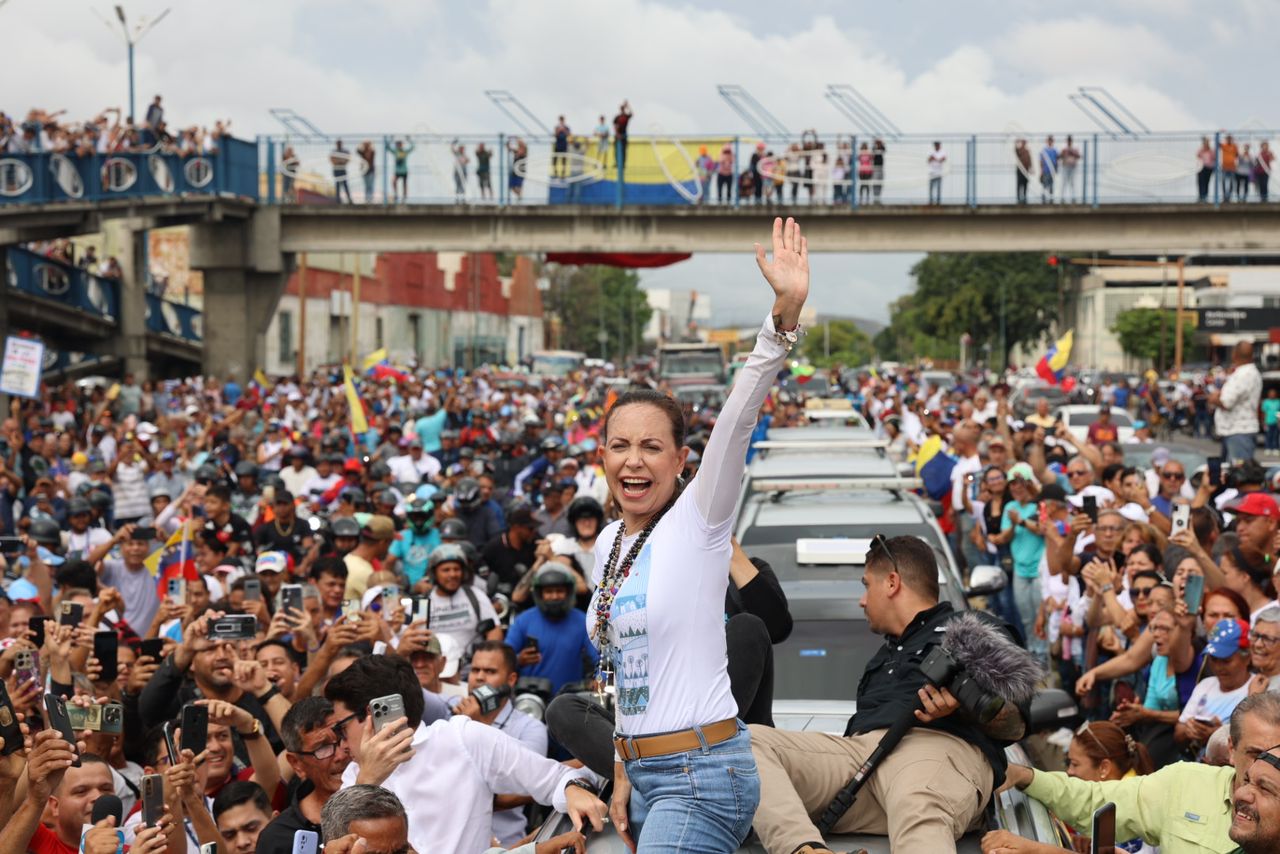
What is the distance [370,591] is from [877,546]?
14.3ft

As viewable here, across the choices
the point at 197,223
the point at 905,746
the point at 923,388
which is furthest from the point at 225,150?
the point at 905,746

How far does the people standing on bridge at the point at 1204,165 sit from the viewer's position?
33344 mm

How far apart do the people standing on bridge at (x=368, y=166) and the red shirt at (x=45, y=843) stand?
3053cm

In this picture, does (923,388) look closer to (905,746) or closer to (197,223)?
(197,223)

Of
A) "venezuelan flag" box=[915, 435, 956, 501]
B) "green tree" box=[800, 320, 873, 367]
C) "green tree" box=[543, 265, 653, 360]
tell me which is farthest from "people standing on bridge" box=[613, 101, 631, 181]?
"green tree" box=[800, 320, 873, 367]

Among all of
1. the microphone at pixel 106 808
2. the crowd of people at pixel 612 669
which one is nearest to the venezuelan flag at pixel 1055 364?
the crowd of people at pixel 612 669


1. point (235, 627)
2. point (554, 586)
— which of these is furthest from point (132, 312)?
point (235, 627)

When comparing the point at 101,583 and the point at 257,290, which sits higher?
the point at 257,290

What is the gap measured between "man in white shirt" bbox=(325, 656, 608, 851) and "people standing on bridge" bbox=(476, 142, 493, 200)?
30121mm

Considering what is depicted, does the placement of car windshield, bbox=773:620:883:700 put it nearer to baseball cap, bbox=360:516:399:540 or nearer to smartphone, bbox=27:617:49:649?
smartphone, bbox=27:617:49:649

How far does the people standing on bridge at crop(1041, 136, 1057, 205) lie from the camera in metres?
33.7

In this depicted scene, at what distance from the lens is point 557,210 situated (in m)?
34.2

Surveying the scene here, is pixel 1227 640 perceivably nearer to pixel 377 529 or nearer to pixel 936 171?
pixel 377 529

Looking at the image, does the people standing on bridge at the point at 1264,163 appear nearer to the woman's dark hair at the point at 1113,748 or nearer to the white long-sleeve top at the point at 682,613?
the woman's dark hair at the point at 1113,748
